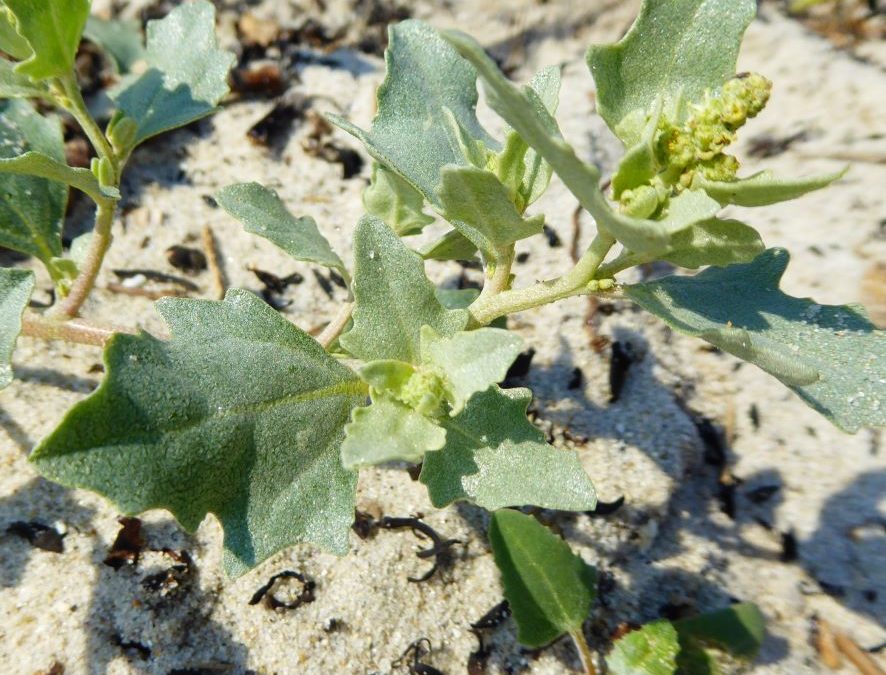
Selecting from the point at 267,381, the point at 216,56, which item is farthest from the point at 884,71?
the point at 267,381

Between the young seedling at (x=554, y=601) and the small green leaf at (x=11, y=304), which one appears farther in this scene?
the young seedling at (x=554, y=601)

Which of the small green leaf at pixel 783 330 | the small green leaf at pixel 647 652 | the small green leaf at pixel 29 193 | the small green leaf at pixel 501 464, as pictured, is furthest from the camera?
the small green leaf at pixel 29 193

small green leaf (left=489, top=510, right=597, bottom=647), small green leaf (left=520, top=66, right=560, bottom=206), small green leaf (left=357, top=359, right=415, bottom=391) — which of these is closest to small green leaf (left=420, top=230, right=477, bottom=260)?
small green leaf (left=520, top=66, right=560, bottom=206)

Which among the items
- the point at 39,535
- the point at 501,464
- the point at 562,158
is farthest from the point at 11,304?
the point at 562,158

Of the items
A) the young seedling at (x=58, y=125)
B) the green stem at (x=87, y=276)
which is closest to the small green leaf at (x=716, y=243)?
the young seedling at (x=58, y=125)

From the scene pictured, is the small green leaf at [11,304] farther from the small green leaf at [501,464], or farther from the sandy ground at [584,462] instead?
the small green leaf at [501,464]

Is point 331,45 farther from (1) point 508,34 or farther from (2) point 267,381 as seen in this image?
(2) point 267,381

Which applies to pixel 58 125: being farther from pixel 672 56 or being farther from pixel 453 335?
pixel 672 56
